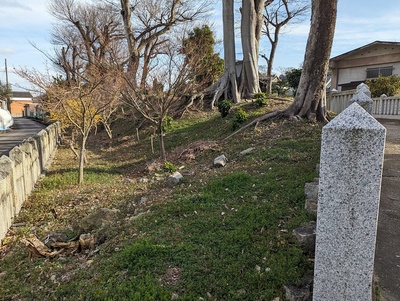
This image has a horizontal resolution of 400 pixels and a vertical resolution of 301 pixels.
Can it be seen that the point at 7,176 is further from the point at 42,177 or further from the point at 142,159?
the point at 142,159

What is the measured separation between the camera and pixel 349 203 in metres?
1.87

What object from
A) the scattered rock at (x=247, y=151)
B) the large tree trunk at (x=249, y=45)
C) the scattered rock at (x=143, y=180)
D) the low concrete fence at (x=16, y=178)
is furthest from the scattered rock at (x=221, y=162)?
the large tree trunk at (x=249, y=45)

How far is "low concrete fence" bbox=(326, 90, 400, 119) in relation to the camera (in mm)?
10719

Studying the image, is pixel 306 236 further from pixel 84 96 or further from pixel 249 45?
pixel 249 45

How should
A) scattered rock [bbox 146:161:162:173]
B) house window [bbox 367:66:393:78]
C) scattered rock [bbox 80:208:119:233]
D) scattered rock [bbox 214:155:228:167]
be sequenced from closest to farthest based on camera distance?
Result: scattered rock [bbox 80:208:119:233] < scattered rock [bbox 214:155:228:167] < scattered rock [bbox 146:161:162:173] < house window [bbox 367:66:393:78]

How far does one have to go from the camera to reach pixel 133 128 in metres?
17.0

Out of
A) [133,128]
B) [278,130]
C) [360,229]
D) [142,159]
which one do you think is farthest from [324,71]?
[133,128]

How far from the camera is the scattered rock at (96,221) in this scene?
470 centimetres

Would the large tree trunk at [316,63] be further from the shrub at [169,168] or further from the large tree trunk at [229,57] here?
the large tree trunk at [229,57]

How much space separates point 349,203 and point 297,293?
39.3 inches

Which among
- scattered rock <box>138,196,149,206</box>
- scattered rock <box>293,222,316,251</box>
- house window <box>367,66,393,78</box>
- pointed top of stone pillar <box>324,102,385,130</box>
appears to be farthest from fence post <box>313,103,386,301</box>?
house window <box>367,66,393,78</box>

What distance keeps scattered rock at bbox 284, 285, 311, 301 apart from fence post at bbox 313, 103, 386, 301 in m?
0.41

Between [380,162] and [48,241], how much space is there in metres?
4.27

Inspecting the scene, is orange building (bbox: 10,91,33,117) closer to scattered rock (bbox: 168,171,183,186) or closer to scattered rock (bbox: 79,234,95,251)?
scattered rock (bbox: 168,171,183,186)
